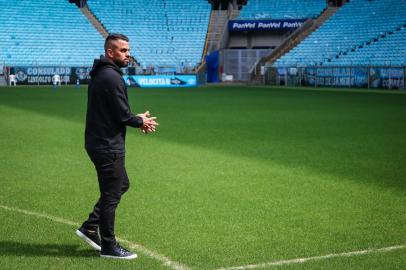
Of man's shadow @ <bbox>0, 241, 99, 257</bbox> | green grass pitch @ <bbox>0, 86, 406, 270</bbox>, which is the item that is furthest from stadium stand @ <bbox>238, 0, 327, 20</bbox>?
man's shadow @ <bbox>0, 241, 99, 257</bbox>

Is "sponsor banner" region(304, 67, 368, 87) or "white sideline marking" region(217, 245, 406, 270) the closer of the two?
"white sideline marking" region(217, 245, 406, 270)

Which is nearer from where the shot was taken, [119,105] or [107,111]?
[119,105]

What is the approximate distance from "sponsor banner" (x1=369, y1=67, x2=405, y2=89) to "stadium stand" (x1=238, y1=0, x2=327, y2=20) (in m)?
18.4

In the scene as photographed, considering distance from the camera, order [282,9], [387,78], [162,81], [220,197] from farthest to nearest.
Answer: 1. [282,9]
2. [162,81]
3. [387,78]
4. [220,197]

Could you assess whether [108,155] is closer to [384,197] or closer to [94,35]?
[384,197]

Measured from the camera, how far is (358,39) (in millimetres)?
54062

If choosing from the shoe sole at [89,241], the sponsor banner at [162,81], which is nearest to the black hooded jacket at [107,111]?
the shoe sole at [89,241]

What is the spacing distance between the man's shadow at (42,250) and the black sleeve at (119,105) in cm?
147

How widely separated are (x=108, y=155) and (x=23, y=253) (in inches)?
55.6

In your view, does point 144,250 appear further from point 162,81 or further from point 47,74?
point 47,74

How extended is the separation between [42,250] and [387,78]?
40.8 meters

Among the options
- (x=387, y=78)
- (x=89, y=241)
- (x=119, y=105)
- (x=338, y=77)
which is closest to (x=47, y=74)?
(x=338, y=77)

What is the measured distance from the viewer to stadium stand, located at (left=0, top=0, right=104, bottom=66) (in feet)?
189

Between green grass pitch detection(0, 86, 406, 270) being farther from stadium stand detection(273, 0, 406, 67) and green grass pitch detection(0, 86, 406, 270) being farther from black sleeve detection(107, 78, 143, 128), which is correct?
stadium stand detection(273, 0, 406, 67)
